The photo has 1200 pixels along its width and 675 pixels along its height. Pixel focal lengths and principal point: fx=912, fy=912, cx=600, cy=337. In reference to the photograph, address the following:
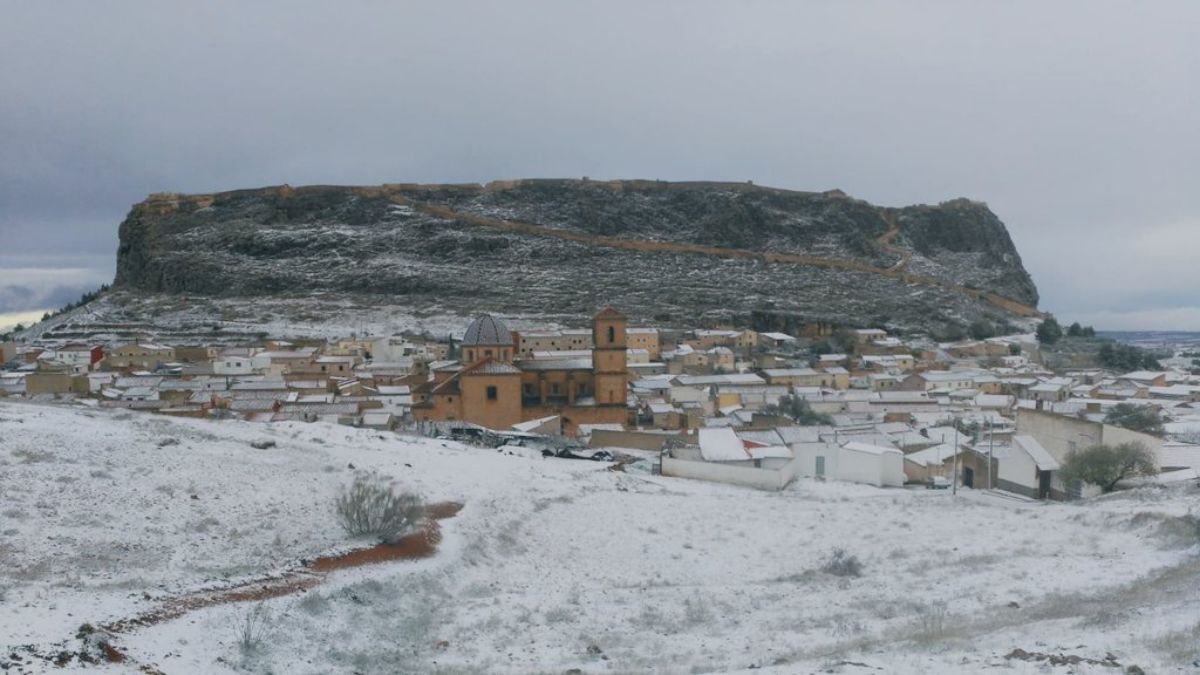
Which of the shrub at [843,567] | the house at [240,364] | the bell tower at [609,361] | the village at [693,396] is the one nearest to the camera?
the shrub at [843,567]

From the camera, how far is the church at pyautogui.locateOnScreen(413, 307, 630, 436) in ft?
110

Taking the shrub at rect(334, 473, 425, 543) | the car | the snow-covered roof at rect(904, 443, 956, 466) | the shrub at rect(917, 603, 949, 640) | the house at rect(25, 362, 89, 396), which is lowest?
the car

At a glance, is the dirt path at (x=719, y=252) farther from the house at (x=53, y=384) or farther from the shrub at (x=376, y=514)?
the shrub at (x=376, y=514)

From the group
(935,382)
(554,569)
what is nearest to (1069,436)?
(554,569)

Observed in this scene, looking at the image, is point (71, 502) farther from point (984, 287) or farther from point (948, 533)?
point (984, 287)

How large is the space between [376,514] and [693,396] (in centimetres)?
3030

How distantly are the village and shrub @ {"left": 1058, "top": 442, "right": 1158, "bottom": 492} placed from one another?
37 cm

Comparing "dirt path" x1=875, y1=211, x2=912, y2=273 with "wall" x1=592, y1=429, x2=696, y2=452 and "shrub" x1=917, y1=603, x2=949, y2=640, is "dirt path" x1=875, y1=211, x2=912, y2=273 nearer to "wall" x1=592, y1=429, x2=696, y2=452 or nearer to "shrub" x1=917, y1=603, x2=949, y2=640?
"wall" x1=592, y1=429, x2=696, y2=452

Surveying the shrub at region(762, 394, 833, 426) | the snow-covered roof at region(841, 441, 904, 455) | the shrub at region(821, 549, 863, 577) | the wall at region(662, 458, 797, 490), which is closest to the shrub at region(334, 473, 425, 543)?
the shrub at region(821, 549, 863, 577)

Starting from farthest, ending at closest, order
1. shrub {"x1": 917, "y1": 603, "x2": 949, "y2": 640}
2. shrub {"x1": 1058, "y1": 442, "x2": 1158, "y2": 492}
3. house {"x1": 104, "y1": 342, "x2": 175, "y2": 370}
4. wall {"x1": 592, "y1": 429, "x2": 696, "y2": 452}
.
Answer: house {"x1": 104, "y1": 342, "x2": 175, "y2": 370} < wall {"x1": 592, "y1": 429, "x2": 696, "y2": 452} < shrub {"x1": 1058, "y1": 442, "x2": 1158, "y2": 492} < shrub {"x1": 917, "y1": 603, "x2": 949, "y2": 640}

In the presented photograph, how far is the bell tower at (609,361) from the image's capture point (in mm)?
35500

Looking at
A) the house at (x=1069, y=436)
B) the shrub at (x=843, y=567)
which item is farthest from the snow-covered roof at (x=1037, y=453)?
the shrub at (x=843, y=567)

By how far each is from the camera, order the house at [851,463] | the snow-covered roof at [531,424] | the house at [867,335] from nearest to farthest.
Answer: the house at [851,463] < the snow-covered roof at [531,424] < the house at [867,335]

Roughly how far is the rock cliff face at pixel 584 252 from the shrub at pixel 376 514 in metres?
54.9
